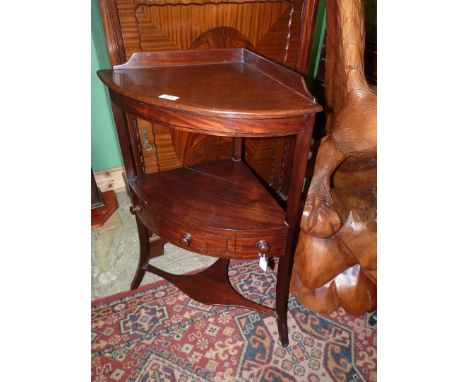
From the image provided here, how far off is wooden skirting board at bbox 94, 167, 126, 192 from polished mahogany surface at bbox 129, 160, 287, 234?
833 millimetres

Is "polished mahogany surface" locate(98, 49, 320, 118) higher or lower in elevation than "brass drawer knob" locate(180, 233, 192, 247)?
higher

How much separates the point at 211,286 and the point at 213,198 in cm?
49

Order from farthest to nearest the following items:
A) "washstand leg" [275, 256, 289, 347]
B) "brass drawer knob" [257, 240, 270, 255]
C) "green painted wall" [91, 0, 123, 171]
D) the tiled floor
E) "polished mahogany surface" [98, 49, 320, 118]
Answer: "green painted wall" [91, 0, 123, 171] < the tiled floor < "washstand leg" [275, 256, 289, 347] < "brass drawer knob" [257, 240, 270, 255] < "polished mahogany surface" [98, 49, 320, 118]

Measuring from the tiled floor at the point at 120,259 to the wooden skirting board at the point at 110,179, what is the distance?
241 millimetres

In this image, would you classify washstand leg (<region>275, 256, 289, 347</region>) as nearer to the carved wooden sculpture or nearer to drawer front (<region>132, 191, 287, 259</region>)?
drawer front (<region>132, 191, 287, 259</region>)

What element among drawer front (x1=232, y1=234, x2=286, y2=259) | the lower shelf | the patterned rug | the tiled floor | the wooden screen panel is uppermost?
the wooden screen panel

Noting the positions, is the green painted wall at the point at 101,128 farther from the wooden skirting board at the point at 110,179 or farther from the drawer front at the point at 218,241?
the drawer front at the point at 218,241

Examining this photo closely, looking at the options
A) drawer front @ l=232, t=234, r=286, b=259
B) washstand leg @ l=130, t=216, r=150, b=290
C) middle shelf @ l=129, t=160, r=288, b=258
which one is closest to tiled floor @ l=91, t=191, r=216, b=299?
washstand leg @ l=130, t=216, r=150, b=290

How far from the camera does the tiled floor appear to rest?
1.59 metres

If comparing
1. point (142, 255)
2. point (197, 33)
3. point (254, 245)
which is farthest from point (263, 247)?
point (197, 33)

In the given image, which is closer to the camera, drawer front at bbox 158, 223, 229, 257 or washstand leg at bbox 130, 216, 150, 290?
drawer front at bbox 158, 223, 229, 257

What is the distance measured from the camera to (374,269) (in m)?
1.36

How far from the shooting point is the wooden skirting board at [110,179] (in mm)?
2047

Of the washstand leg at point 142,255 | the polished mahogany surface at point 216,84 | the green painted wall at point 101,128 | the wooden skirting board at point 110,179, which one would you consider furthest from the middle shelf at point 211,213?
the wooden skirting board at point 110,179
